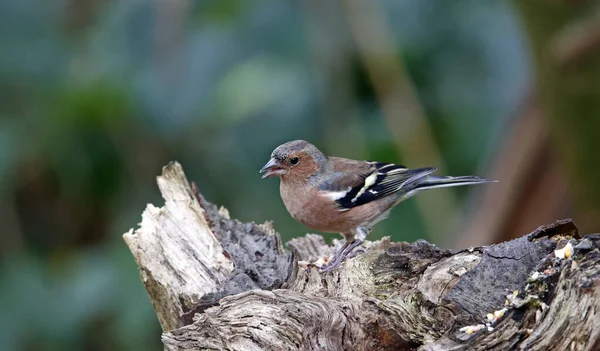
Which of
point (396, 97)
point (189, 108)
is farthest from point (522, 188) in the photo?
point (189, 108)

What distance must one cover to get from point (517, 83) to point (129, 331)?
3.58m

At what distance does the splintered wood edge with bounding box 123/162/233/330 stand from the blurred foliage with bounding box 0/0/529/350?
5.90ft

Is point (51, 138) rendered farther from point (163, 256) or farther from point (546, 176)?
point (546, 176)

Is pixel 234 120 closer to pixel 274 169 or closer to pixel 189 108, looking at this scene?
pixel 189 108

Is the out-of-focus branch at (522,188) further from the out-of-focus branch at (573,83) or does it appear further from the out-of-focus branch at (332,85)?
the out-of-focus branch at (332,85)

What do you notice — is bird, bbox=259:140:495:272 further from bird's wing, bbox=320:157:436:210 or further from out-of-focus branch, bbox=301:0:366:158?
out-of-focus branch, bbox=301:0:366:158

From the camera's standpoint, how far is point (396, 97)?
21.4ft

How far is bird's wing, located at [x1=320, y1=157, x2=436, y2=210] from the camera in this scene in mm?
5211

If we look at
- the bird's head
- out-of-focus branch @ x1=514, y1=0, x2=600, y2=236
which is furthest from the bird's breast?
out-of-focus branch @ x1=514, y1=0, x2=600, y2=236

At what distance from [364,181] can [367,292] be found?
1.92m

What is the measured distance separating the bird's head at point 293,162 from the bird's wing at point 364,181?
149mm

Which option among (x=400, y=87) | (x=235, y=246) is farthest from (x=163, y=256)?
(x=400, y=87)

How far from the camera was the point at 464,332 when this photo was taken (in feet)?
9.82

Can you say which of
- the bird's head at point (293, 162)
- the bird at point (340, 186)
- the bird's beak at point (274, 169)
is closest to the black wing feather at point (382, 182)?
the bird at point (340, 186)
